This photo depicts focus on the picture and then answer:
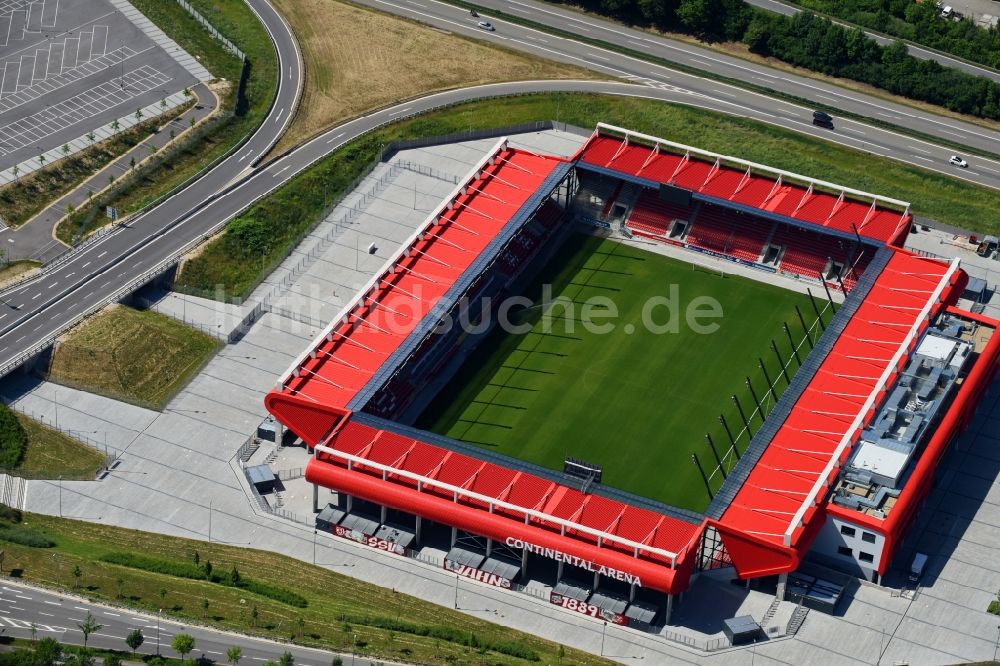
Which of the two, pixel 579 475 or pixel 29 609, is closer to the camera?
pixel 29 609

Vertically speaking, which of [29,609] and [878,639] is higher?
[878,639]

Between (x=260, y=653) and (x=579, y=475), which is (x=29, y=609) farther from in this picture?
(x=579, y=475)

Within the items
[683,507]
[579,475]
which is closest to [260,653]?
[579,475]

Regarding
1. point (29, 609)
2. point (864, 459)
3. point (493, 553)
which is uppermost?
point (864, 459)

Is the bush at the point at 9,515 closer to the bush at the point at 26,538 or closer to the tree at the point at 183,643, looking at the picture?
the bush at the point at 26,538

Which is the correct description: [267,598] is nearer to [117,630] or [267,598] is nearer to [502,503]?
[117,630]

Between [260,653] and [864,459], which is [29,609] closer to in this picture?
[260,653]

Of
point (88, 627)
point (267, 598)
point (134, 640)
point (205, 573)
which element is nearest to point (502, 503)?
point (267, 598)
